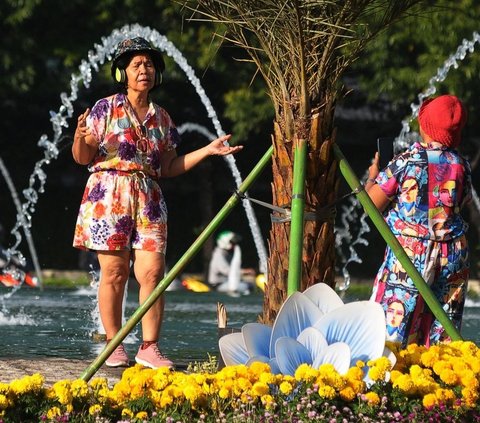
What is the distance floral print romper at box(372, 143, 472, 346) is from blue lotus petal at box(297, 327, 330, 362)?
988mm

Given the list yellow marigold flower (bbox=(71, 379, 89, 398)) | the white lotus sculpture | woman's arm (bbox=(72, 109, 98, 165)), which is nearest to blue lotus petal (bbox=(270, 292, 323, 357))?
the white lotus sculpture

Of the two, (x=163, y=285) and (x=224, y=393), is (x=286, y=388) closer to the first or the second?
(x=224, y=393)

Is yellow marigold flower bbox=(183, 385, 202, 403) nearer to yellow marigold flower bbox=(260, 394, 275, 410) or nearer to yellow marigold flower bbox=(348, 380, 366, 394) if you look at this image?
yellow marigold flower bbox=(260, 394, 275, 410)

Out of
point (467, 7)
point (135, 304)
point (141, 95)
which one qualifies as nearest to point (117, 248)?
point (141, 95)

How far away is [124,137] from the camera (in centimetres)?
661

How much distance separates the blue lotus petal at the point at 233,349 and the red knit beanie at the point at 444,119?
1.45 m

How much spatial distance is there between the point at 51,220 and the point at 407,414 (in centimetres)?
2394

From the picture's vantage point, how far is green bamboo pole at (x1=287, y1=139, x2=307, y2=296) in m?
5.50

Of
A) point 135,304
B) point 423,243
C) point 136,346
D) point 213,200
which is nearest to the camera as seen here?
point 423,243

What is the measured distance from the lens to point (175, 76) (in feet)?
74.7

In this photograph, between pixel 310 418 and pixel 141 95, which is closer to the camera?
pixel 310 418

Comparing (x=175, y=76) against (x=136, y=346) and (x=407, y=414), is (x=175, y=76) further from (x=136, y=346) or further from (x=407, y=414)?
(x=407, y=414)

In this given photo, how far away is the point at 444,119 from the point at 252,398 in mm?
1870

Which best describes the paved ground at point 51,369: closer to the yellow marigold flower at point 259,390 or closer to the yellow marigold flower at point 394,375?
the yellow marigold flower at point 259,390
